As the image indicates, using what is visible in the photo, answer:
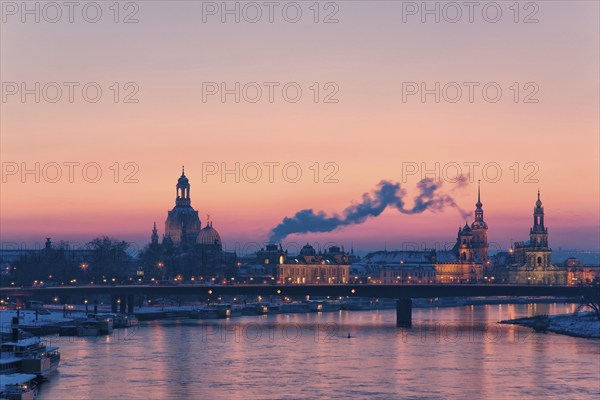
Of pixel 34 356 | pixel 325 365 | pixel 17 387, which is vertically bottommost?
pixel 325 365

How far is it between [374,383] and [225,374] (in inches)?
466

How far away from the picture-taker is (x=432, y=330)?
13962 cm

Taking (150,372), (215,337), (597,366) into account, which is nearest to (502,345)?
(597,366)

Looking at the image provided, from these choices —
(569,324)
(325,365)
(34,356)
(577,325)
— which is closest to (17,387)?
(34,356)

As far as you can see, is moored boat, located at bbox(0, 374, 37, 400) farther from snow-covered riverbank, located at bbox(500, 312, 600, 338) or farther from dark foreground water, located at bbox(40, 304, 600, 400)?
snow-covered riverbank, located at bbox(500, 312, 600, 338)

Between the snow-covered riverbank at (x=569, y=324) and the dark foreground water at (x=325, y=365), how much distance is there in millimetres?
3687

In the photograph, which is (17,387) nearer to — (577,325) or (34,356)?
(34,356)

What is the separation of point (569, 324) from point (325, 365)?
58.5m

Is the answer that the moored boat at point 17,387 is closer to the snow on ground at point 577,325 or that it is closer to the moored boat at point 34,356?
the moored boat at point 34,356

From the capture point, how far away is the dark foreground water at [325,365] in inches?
3130

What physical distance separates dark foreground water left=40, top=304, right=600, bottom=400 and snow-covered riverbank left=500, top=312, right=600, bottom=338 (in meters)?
3.69

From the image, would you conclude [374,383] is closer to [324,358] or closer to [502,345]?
[324,358]

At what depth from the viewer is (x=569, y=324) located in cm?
14462

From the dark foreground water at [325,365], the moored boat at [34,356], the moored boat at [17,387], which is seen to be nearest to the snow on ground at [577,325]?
the dark foreground water at [325,365]
